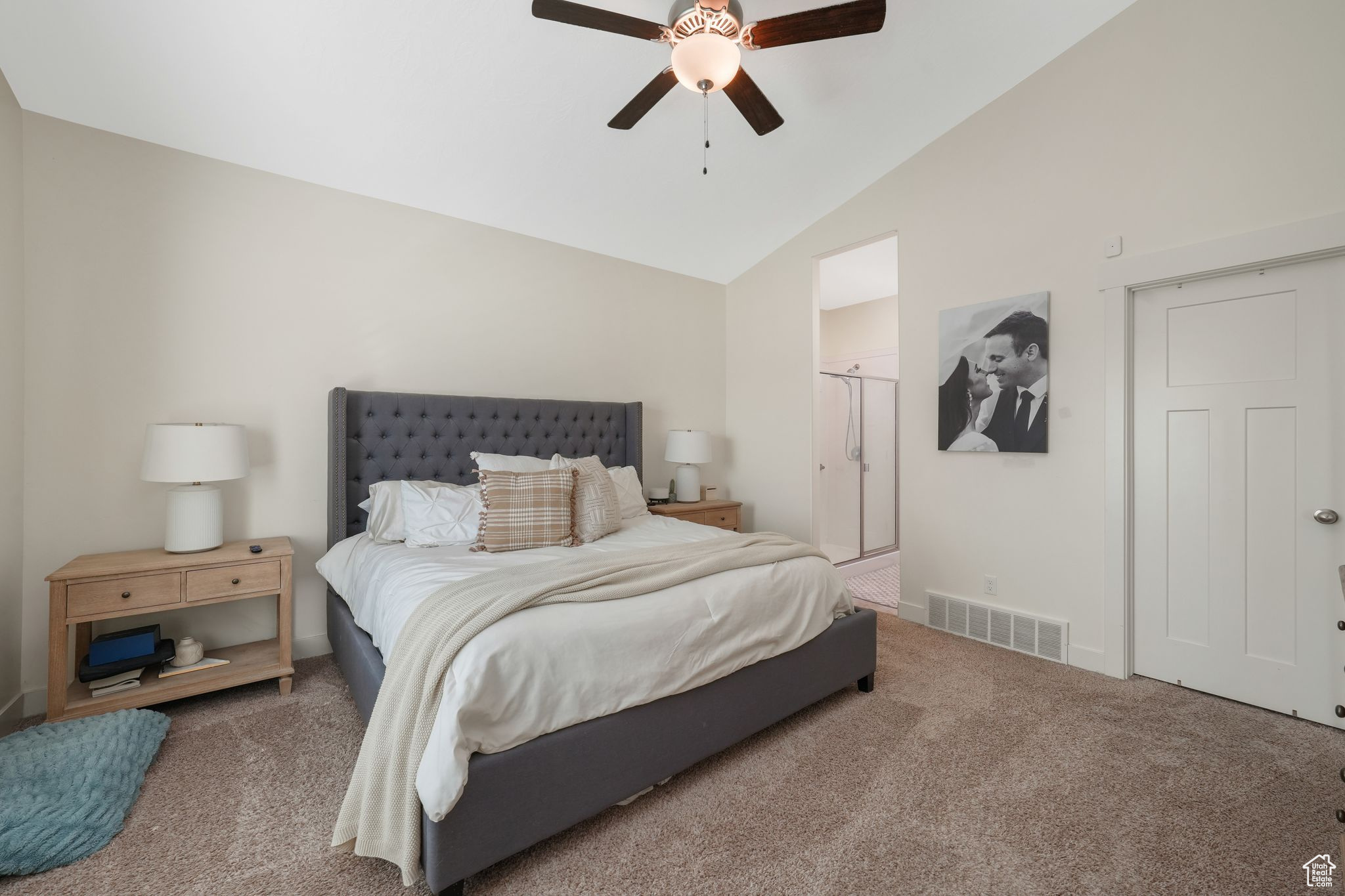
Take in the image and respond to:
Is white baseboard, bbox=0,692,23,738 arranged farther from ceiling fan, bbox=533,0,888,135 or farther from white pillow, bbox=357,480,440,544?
ceiling fan, bbox=533,0,888,135

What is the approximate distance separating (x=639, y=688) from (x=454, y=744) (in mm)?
560

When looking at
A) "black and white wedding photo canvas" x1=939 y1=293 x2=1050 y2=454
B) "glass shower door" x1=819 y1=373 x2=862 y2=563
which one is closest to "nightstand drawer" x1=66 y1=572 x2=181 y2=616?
"black and white wedding photo canvas" x1=939 y1=293 x2=1050 y2=454

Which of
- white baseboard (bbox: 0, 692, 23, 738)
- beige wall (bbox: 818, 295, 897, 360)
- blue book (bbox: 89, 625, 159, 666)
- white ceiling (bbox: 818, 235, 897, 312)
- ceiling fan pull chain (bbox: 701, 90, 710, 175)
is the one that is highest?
ceiling fan pull chain (bbox: 701, 90, 710, 175)

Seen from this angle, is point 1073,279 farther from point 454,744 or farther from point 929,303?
point 454,744

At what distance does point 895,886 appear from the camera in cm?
146

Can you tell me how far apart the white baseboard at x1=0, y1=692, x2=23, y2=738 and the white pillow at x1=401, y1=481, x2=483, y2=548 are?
62.6 inches

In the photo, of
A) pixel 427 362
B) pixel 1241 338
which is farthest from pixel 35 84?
pixel 1241 338

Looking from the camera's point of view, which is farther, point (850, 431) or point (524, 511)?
point (850, 431)

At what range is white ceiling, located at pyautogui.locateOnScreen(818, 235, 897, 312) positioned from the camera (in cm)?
440

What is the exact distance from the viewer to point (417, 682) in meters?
1.47

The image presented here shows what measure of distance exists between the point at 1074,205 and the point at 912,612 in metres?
2.46

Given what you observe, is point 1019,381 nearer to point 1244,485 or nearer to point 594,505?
point 1244,485

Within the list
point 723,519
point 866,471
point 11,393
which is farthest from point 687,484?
point 11,393

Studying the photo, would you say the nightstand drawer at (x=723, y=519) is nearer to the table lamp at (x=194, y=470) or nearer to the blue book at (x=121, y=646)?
the table lamp at (x=194, y=470)
